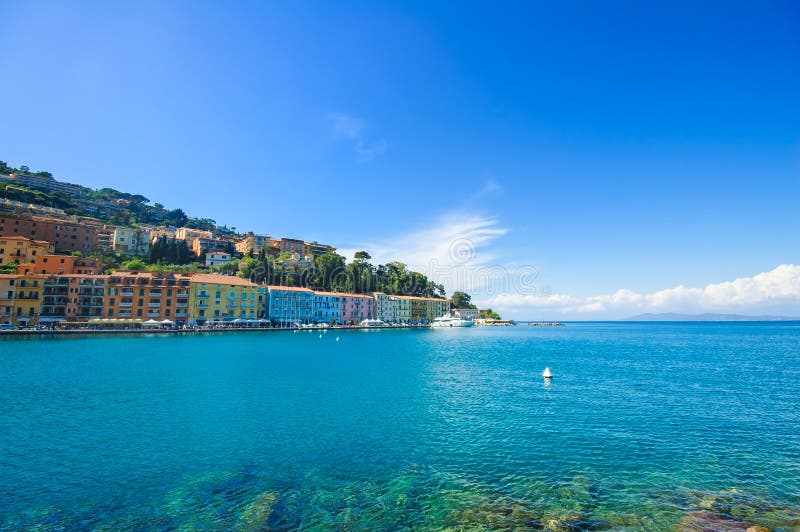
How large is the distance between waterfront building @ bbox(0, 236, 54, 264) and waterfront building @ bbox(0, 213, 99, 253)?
1327cm

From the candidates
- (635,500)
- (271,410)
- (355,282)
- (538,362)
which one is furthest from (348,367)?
(355,282)

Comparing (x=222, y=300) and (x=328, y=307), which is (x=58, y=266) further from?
(x=328, y=307)

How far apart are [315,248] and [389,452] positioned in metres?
173

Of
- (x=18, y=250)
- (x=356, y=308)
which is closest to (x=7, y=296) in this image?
(x=18, y=250)

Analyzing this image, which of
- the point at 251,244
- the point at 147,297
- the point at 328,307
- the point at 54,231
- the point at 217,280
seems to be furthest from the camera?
the point at 251,244

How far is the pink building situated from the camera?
398ft

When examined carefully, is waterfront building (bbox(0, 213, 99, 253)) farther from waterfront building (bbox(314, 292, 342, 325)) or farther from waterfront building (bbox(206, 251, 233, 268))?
waterfront building (bbox(314, 292, 342, 325))

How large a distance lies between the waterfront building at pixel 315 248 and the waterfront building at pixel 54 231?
75422mm

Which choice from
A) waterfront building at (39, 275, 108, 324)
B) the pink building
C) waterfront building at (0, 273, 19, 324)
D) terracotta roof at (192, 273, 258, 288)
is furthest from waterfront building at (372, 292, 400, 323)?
waterfront building at (0, 273, 19, 324)

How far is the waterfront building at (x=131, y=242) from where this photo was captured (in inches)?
4749

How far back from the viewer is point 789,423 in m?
20.0

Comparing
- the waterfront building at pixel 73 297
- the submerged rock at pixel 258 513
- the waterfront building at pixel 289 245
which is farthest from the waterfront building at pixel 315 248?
the submerged rock at pixel 258 513

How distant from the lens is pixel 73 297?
7656cm

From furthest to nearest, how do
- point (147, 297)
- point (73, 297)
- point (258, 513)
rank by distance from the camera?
point (147, 297), point (73, 297), point (258, 513)
